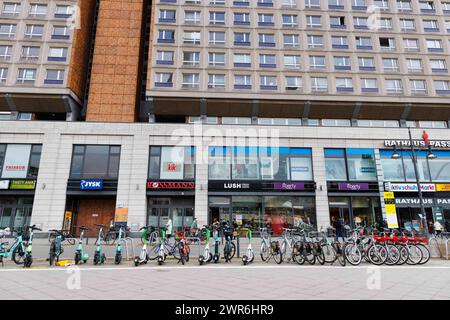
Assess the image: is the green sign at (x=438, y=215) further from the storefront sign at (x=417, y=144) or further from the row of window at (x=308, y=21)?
the row of window at (x=308, y=21)

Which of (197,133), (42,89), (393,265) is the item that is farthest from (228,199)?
(42,89)

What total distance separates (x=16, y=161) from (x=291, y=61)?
2802 cm

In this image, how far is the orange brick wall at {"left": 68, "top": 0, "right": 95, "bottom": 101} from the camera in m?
27.6

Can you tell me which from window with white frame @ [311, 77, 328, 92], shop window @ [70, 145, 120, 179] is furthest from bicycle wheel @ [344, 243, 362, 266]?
window with white frame @ [311, 77, 328, 92]

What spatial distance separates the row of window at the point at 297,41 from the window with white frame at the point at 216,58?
4.23ft

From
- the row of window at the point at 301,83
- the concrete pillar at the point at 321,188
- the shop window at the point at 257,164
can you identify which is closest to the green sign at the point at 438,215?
the concrete pillar at the point at 321,188

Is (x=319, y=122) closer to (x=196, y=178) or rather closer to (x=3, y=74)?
(x=196, y=178)

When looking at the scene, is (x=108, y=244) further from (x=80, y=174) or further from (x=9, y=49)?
(x=9, y=49)

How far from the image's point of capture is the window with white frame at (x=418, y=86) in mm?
28689

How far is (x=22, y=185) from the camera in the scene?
77.2 ft

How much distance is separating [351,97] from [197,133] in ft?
52.3

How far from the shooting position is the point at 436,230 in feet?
73.9

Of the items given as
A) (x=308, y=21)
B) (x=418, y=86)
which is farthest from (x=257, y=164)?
(x=418, y=86)

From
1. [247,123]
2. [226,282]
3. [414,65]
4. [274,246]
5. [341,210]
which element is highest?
[414,65]
